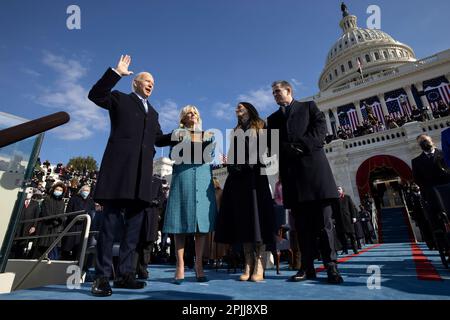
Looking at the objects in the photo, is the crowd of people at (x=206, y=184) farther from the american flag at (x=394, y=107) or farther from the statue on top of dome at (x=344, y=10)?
the statue on top of dome at (x=344, y=10)

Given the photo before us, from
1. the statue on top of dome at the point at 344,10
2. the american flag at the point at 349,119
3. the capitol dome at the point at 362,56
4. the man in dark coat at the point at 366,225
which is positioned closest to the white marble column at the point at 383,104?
the american flag at the point at 349,119

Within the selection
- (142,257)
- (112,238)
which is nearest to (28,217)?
(142,257)

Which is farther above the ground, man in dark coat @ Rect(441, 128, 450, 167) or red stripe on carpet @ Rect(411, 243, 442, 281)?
man in dark coat @ Rect(441, 128, 450, 167)

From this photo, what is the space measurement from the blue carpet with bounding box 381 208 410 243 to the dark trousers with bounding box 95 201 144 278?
47.4 ft

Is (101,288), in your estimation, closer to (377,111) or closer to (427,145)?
(427,145)

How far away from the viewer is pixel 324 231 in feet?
9.49

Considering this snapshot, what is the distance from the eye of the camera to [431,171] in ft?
13.9

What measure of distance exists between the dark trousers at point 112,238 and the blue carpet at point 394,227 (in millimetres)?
14446

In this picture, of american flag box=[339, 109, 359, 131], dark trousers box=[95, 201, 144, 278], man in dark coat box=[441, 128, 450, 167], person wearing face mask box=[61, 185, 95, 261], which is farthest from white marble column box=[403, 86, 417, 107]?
dark trousers box=[95, 201, 144, 278]

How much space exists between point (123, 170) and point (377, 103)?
3647cm

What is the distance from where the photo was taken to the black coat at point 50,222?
229 inches

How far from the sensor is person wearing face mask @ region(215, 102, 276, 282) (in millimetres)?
3152

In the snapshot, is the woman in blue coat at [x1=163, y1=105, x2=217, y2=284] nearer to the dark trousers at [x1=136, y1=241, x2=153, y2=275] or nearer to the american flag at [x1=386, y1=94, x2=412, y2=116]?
the dark trousers at [x1=136, y1=241, x2=153, y2=275]
